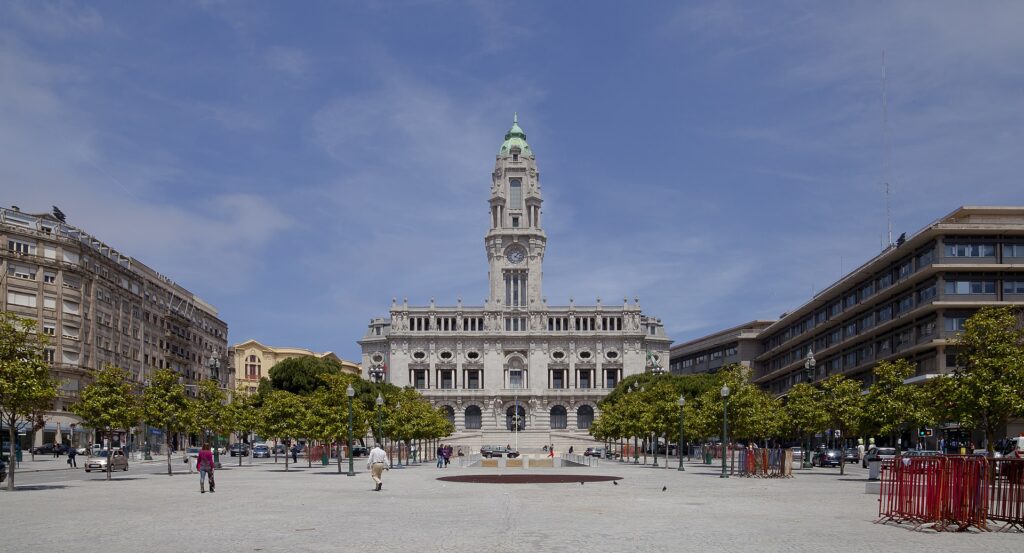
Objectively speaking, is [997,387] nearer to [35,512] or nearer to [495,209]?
[35,512]

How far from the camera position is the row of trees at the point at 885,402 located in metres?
36.1

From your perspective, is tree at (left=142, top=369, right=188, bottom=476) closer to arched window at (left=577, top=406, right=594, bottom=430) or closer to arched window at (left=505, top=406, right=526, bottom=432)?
arched window at (left=505, top=406, right=526, bottom=432)

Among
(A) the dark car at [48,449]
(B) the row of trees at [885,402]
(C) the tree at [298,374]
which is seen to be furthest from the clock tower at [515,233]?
(A) the dark car at [48,449]

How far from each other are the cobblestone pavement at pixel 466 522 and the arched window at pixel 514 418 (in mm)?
128808

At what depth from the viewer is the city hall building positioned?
167 meters

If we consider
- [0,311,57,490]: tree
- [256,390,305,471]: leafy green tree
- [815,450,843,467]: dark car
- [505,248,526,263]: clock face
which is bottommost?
[815,450,843,467]: dark car

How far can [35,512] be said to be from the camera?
27297 millimetres

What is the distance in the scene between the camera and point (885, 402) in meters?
49.7

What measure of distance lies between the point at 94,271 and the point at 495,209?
9211 centimetres

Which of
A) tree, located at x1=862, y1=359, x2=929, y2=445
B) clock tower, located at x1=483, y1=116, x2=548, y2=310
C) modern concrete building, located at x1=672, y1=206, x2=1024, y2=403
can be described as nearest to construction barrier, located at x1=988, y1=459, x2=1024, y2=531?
tree, located at x1=862, y1=359, x2=929, y2=445

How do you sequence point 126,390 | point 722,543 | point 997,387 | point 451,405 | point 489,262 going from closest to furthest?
point 722,543, point 997,387, point 126,390, point 451,405, point 489,262

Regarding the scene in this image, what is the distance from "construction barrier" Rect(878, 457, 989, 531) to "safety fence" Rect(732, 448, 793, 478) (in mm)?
30118

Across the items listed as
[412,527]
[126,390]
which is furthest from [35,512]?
[126,390]

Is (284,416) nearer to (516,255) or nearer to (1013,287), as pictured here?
(1013,287)
